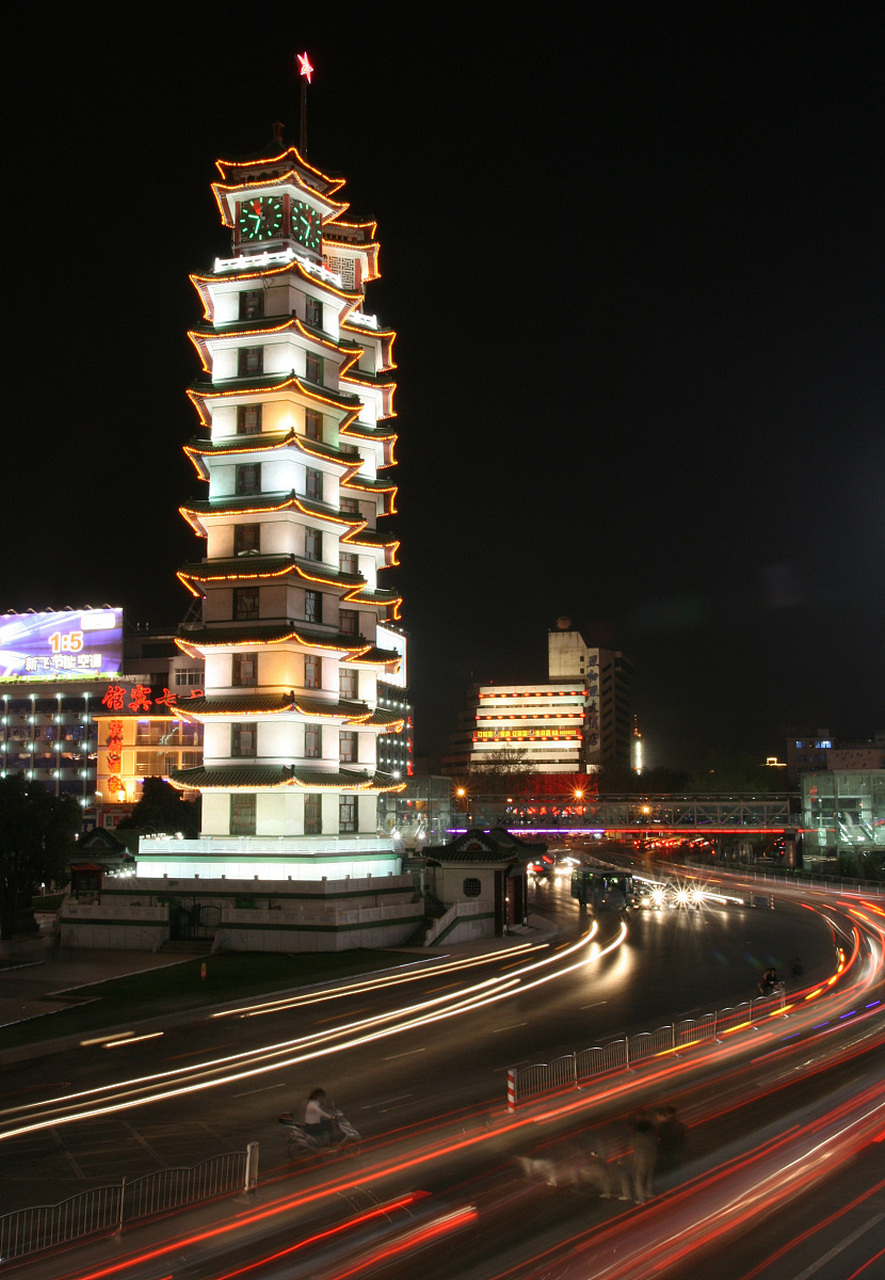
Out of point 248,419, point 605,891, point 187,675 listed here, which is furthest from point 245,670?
point 187,675

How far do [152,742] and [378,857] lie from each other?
264 feet

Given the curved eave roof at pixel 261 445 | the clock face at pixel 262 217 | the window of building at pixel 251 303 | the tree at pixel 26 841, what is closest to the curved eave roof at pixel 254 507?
the curved eave roof at pixel 261 445

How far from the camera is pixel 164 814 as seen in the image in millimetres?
84438

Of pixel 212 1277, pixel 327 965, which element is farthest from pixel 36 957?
pixel 212 1277

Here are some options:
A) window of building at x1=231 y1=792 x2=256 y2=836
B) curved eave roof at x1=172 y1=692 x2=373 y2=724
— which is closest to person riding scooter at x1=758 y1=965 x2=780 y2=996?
curved eave roof at x1=172 y1=692 x2=373 y2=724

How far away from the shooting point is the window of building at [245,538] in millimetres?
52219

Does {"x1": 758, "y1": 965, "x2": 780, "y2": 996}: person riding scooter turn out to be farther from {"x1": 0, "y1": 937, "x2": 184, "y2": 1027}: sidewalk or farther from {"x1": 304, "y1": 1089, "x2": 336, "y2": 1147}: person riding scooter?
{"x1": 0, "y1": 937, "x2": 184, "y2": 1027}: sidewalk

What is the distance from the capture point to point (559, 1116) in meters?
19.7

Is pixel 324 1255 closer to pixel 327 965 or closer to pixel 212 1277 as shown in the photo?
pixel 212 1277

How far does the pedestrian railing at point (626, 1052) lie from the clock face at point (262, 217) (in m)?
45.7

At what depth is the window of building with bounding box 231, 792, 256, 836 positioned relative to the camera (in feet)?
165

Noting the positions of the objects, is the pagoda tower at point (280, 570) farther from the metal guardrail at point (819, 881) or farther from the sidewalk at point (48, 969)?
the metal guardrail at point (819, 881)

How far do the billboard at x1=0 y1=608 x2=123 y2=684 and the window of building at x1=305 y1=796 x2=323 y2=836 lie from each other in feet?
267

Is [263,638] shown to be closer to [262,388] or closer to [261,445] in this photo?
[261,445]
